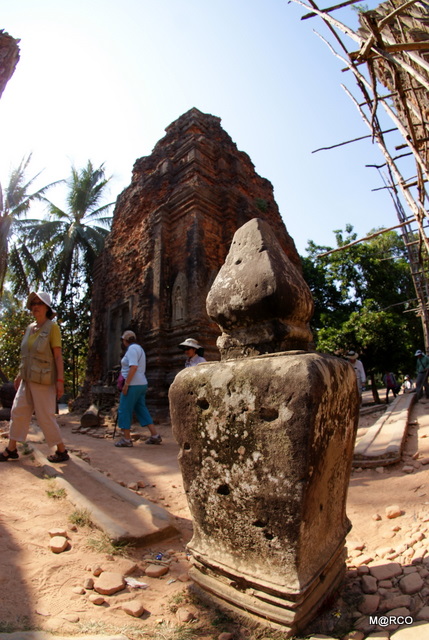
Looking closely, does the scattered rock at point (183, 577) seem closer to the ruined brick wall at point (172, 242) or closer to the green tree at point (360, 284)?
the ruined brick wall at point (172, 242)

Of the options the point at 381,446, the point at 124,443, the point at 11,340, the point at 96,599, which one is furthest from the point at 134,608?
the point at 11,340

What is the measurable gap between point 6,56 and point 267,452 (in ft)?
36.8

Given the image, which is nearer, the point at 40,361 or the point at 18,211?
the point at 40,361

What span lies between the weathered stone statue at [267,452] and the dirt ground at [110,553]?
0.19 m

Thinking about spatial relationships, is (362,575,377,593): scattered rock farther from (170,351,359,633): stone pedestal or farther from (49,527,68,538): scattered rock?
(49,527,68,538): scattered rock

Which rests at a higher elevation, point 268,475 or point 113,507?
point 268,475

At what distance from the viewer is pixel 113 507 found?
97.3 inches

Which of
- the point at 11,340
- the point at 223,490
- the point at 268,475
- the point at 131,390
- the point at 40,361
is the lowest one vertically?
the point at 223,490

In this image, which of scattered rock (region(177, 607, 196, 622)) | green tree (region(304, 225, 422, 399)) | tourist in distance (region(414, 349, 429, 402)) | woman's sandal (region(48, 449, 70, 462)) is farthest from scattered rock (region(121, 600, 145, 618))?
green tree (region(304, 225, 422, 399))

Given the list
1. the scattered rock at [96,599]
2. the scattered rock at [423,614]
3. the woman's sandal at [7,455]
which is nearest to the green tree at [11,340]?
the woman's sandal at [7,455]

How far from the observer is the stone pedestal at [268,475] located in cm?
141

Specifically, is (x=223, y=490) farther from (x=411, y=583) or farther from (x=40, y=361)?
(x=40, y=361)

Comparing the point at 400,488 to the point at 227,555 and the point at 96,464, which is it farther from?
the point at 96,464

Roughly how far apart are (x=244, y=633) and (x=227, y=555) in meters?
0.27
